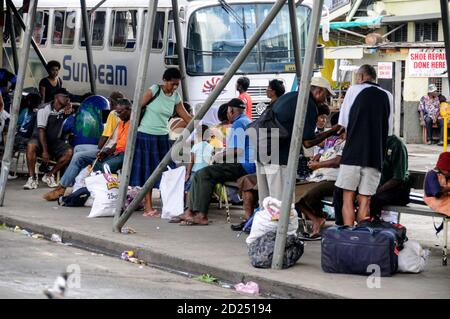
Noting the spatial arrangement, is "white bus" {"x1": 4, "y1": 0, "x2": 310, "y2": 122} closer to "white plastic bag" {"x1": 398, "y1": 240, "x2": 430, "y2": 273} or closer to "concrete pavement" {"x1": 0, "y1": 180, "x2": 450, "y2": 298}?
"concrete pavement" {"x1": 0, "y1": 180, "x2": 450, "y2": 298}

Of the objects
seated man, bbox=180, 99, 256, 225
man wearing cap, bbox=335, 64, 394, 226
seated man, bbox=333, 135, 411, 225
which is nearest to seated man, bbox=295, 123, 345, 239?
seated man, bbox=333, 135, 411, 225

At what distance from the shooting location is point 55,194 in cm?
1625

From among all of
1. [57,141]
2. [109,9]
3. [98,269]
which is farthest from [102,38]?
[98,269]

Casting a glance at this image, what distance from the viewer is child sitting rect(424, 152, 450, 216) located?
1125 cm

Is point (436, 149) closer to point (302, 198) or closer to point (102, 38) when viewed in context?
point (102, 38)

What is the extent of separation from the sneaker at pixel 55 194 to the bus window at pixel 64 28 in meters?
13.1

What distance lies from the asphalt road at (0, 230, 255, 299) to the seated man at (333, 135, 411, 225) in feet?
6.77

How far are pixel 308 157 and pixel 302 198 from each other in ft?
3.40

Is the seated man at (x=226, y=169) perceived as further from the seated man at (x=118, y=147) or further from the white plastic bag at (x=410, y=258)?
the white plastic bag at (x=410, y=258)

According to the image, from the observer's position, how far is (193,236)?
520 inches

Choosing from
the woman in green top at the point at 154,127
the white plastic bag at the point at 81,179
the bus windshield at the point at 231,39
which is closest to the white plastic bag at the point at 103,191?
the woman in green top at the point at 154,127

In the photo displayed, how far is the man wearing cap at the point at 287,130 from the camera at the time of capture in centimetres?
1219

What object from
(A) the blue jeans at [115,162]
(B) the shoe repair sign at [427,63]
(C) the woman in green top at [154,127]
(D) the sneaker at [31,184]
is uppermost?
(B) the shoe repair sign at [427,63]

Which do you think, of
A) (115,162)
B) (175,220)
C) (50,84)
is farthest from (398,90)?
(175,220)
